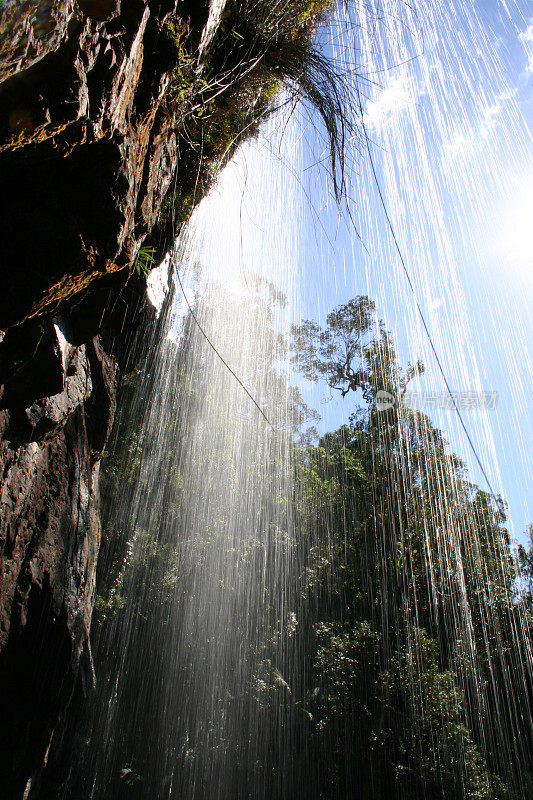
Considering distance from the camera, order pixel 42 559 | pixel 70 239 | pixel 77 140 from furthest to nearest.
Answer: pixel 42 559, pixel 70 239, pixel 77 140

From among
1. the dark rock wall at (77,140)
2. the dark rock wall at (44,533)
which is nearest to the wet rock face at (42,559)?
the dark rock wall at (44,533)

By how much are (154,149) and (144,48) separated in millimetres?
405

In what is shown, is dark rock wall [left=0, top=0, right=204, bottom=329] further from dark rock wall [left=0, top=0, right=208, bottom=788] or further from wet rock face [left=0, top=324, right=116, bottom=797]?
wet rock face [left=0, top=324, right=116, bottom=797]

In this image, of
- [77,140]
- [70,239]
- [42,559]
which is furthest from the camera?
[42,559]

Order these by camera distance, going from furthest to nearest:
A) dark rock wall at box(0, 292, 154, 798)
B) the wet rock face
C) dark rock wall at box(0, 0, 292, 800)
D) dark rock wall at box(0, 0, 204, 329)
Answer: the wet rock face < dark rock wall at box(0, 292, 154, 798) < dark rock wall at box(0, 0, 292, 800) < dark rock wall at box(0, 0, 204, 329)

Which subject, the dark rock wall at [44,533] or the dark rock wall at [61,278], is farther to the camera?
the dark rock wall at [44,533]

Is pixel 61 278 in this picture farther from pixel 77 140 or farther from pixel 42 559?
pixel 42 559

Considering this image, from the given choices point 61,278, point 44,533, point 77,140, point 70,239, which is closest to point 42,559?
point 44,533

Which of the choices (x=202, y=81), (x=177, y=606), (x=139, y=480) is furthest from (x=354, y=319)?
(x=202, y=81)

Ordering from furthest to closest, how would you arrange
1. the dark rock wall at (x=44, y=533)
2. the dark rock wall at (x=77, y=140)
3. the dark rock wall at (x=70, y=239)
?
the dark rock wall at (x=44, y=533)
the dark rock wall at (x=70, y=239)
the dark rock wall at (x=77, y=140)

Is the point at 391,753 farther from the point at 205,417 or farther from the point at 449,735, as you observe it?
the point at 205,417

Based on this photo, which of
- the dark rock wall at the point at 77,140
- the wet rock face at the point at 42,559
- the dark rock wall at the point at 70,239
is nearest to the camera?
the dark rock wall at the point at 77,140

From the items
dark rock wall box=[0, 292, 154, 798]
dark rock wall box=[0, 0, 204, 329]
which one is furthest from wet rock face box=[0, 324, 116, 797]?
dark rock wall box=[0, 0, 204, 329]

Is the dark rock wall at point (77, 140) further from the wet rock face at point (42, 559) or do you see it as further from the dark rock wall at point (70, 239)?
the wet rock face at point (42, 559)
